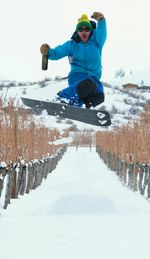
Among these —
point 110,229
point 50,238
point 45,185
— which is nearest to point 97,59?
point 50,238

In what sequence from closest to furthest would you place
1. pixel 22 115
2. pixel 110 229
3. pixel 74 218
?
pixel 110 229 < pixel 74 218 < pixel 22 115

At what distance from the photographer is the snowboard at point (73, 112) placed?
624cm

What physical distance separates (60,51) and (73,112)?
28.8 inches

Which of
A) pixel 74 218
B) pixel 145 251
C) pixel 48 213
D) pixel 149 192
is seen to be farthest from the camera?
pixel 149 192

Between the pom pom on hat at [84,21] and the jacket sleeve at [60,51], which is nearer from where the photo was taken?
the pom pom on hat at [84,21]

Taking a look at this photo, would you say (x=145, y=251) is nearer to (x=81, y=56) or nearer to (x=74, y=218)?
(x=81, y=56)

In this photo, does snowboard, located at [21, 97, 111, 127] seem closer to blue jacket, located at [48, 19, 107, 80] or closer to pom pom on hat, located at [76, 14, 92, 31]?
blue jacket, located at [48, 19, 107, 80]

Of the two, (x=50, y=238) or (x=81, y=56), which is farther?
(x=50, y=238)

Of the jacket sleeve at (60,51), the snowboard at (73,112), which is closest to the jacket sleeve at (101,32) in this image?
the jacket sleeve at (60,51)

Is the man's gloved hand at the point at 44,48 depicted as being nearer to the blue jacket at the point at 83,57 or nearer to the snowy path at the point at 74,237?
the blue jacket at the point at 83,57

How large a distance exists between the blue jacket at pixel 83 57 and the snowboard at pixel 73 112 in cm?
23

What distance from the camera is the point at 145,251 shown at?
6.89 m

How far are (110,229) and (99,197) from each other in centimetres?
459

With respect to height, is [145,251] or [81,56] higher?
[81,56]
